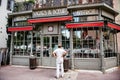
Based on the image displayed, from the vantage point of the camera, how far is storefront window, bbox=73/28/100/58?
443 inches

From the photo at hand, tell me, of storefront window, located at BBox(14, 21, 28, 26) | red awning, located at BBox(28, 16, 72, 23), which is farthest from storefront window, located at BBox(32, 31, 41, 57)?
storefront window, located at BBox(14, 21, 28, 26)

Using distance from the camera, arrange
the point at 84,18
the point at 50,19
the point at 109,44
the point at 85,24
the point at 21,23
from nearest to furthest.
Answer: the point at 85,24 < the point at 84,18 < the point at 50,19 < the point at 109,44 < the point at 21,23

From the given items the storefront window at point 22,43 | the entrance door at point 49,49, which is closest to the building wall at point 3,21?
the storefront window at point 22,43

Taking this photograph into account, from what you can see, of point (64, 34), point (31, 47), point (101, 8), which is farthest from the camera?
point (31, 47)

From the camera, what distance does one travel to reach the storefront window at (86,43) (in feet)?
36.9

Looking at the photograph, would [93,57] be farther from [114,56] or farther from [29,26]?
[29,26]

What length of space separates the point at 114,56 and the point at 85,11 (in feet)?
14.3

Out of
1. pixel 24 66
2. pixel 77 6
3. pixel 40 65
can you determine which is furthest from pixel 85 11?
pixel 24 66

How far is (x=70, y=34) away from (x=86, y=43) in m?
1.33

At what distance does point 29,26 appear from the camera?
1266 cm

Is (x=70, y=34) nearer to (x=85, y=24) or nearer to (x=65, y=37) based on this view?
(x=65, y=37)

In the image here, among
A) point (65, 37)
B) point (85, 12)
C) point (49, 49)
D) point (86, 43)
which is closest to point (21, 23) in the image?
point (49, 49)

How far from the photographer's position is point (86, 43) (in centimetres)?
1143

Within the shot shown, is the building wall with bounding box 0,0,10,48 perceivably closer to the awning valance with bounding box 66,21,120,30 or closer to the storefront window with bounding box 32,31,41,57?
the storefront window with bounding box 32,31,41,57
